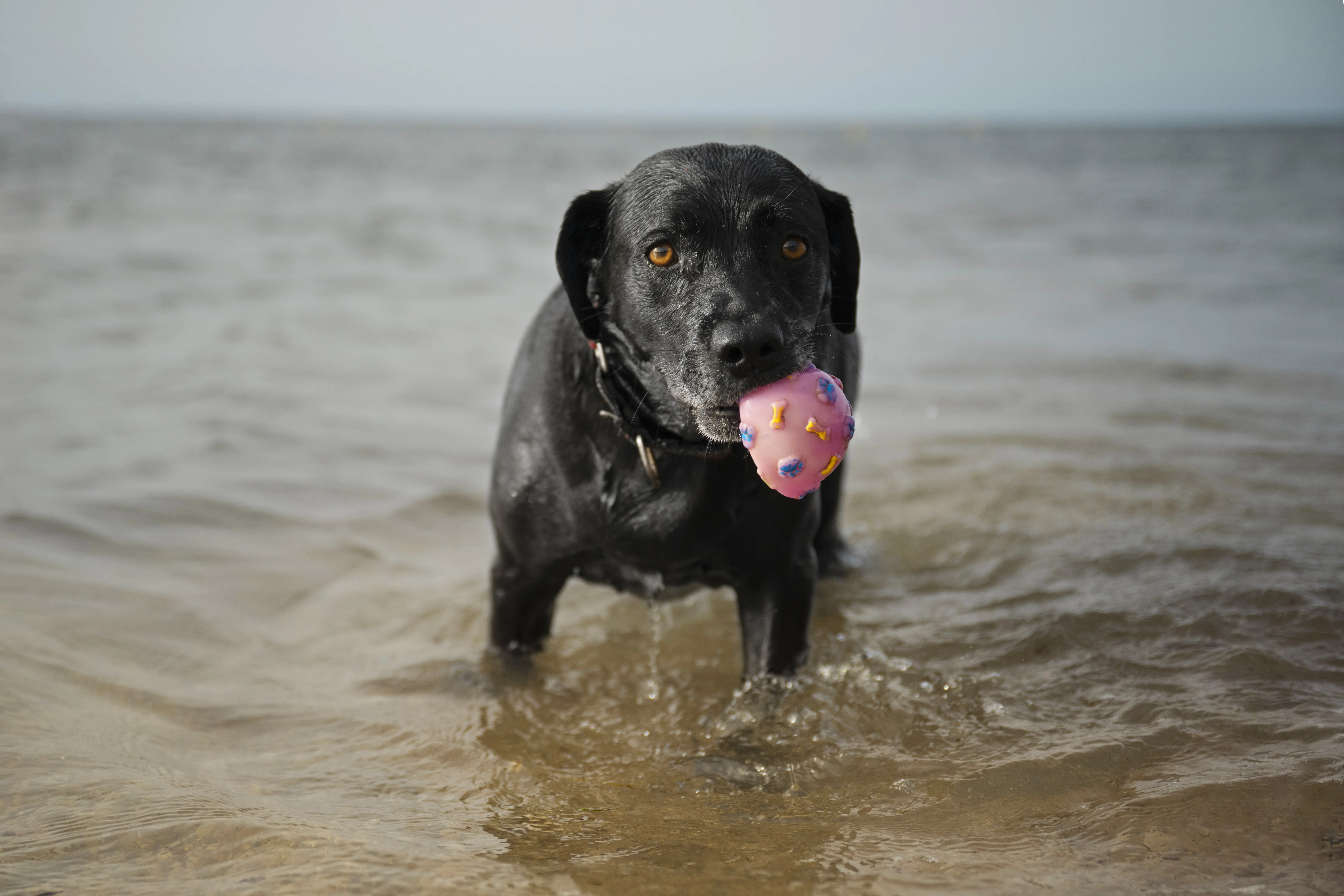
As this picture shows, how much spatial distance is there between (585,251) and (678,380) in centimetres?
58

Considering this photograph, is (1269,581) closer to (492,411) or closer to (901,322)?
(492,411)

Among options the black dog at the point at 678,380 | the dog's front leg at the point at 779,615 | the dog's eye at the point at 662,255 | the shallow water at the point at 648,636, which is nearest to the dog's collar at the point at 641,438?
the black dog at the point at 678,380

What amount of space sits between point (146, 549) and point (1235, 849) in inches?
169

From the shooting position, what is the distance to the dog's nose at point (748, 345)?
2430mm

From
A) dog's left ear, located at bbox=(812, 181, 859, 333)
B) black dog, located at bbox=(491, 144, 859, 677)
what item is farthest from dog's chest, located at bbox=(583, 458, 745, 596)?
dog's left ear, located at bbox=(812, 181, 859, 333)

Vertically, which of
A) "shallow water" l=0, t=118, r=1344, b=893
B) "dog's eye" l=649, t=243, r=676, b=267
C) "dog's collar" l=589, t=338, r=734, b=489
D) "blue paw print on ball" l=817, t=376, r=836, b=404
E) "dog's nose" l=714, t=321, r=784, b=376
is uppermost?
"dog's eye" l=649, t=243, r=676, b=267

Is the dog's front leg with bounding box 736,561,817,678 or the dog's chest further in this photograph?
the dog's front leg with bounding box 736,561,817,678

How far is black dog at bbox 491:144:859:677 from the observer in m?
2.60

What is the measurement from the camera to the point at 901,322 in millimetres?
10375

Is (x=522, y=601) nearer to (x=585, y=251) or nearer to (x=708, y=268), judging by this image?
(x=585, y=251)

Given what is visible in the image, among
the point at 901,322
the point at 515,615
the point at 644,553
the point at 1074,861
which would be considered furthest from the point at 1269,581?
the point at 901,322

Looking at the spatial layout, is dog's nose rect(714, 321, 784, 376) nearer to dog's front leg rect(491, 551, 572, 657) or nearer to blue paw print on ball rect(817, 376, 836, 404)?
blue paw print on ball rect(817, 376, 836, 404)

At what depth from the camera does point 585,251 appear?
2.94m

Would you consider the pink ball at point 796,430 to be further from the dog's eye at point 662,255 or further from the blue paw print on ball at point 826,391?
the dog's eye at point 662,255
